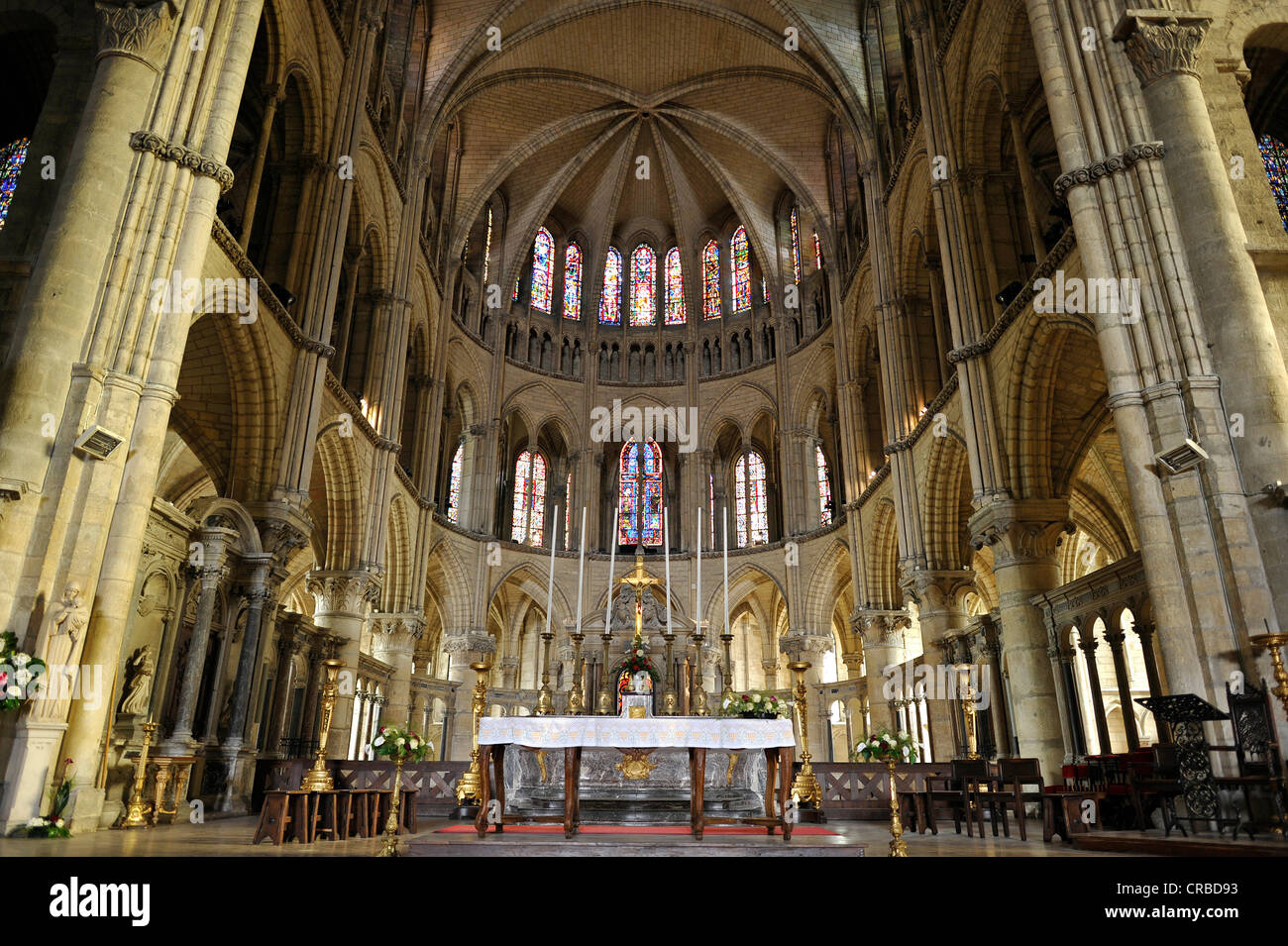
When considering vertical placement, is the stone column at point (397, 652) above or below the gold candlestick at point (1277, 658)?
above

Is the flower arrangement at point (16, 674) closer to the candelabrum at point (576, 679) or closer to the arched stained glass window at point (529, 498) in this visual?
the candelabrum at point (576, 679)

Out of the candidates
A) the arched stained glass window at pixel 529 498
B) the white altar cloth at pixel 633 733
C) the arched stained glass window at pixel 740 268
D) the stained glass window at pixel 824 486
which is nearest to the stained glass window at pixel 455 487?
the arched stained glass window at pixel 529 498

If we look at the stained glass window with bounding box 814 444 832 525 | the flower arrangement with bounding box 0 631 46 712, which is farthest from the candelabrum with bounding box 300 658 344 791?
the stained glass window with bounding box 814 444 832 525

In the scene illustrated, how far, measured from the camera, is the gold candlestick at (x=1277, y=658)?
7.18 metres

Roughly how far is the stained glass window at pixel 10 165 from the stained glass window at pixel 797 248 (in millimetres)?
23702

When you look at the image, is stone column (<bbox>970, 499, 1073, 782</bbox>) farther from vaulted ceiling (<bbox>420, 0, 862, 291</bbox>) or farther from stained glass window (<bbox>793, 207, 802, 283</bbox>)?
stained glass window (<bbox>793, 207, 802, 283</bbox>)

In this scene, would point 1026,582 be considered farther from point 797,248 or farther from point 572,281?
point 572,281

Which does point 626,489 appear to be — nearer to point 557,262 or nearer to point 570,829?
point 557,262

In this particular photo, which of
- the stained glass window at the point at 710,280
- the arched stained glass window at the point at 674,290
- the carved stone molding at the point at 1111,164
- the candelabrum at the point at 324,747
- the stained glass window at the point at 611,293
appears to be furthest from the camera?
the stained glass window at the point at 611,293

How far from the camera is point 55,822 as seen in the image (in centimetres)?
792

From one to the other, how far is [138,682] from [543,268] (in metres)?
25.5
